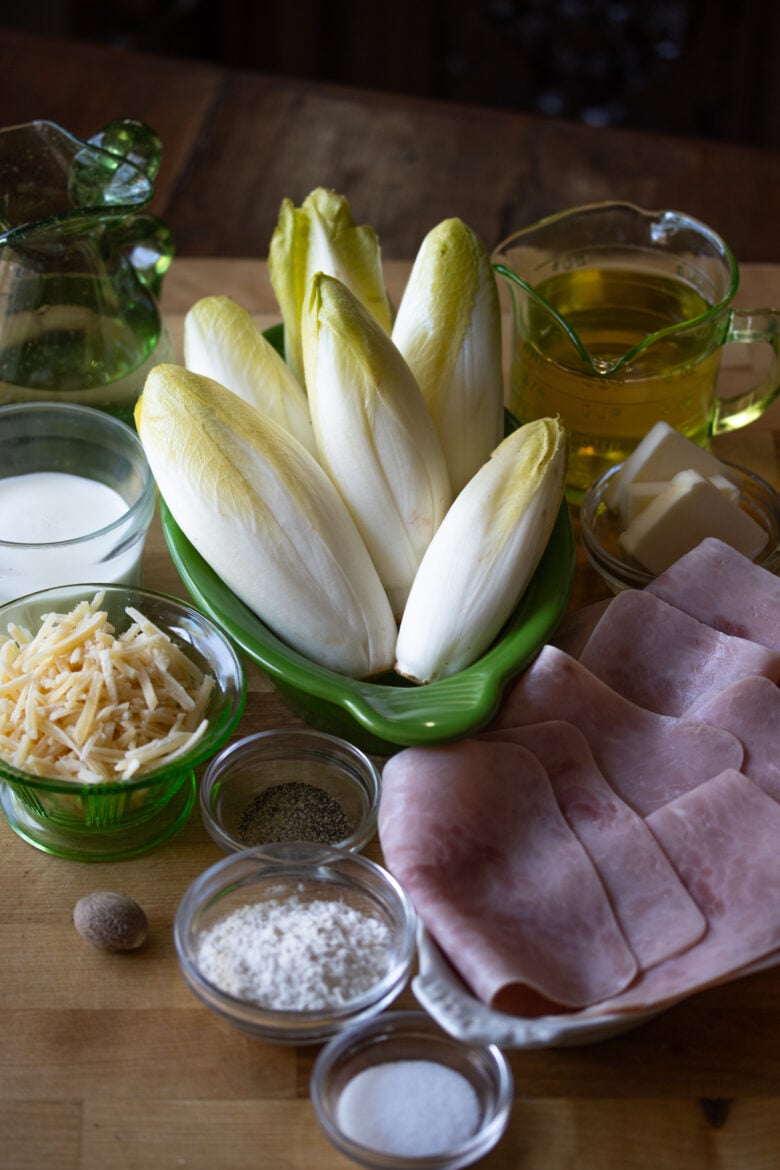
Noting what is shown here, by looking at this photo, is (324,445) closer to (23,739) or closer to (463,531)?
(463,531)

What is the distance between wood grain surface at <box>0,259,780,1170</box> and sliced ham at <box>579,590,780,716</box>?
0.26 m

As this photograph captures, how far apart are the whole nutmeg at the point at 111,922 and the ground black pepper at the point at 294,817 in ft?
0.38

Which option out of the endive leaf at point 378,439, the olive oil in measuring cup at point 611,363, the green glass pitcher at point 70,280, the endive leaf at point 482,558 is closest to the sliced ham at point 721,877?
the endive leaf at point 482,558

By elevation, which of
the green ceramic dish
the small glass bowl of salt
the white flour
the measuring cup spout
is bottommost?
the small glass bowl of salt

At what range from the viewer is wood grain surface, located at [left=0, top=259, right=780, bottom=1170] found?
3.06 ft

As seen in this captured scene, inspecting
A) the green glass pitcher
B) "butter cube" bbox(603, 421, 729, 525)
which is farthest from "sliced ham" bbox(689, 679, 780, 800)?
the green glass pitcher

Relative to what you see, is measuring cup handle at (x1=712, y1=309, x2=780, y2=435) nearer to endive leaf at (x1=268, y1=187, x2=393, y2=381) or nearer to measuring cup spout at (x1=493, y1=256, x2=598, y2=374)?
measuring cup spout at (x1=493, y1=256, x2=598, y2=374)

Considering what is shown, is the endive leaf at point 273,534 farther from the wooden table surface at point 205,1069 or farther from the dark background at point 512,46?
the dark background at point 512,46

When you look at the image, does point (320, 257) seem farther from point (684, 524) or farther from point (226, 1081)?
point (226, 1081)

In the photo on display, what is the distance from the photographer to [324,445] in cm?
127

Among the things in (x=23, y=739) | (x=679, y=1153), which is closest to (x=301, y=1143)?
(x=679, y=1153)

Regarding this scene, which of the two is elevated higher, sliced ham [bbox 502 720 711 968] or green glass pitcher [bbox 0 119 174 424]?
green glass pitcher [bbox 0 119 174 424]

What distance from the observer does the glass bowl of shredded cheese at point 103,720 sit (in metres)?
1.06

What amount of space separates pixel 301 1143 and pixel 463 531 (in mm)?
511
